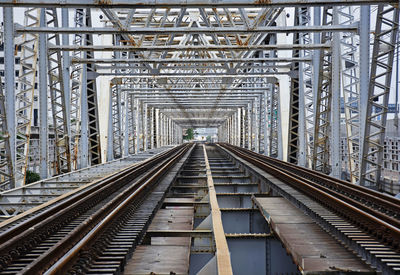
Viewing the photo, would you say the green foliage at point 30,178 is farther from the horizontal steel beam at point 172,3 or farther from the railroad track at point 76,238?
the horizontal steel beam at point 172,3

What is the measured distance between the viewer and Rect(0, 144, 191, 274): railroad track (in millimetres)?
4449

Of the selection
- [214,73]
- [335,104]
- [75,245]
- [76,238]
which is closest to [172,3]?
[76,238]

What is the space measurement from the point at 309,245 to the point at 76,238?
3615 millimetres

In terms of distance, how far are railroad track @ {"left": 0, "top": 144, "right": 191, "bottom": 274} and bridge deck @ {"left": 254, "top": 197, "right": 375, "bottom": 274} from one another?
2.41 m

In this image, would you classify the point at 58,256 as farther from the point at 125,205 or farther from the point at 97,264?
the point at 125,205

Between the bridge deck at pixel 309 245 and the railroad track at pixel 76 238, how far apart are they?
95.0 inches

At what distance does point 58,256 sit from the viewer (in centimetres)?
474

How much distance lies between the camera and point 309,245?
19.6ft

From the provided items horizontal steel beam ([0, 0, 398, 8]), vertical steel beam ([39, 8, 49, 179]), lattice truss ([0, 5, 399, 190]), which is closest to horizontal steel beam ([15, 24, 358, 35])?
lattice truss ([0, 5, 399, 190])

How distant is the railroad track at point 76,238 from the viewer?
4.45 metres

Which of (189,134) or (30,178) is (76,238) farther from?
(189,134)

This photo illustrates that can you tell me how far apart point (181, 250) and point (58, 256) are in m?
1.82

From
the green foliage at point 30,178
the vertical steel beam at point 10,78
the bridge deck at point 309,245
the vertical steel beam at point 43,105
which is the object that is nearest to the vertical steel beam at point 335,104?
the bridge deck at point 309,245

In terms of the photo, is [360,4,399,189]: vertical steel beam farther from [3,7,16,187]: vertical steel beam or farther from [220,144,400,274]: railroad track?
[3,7,16,187]: vertical steel beam
